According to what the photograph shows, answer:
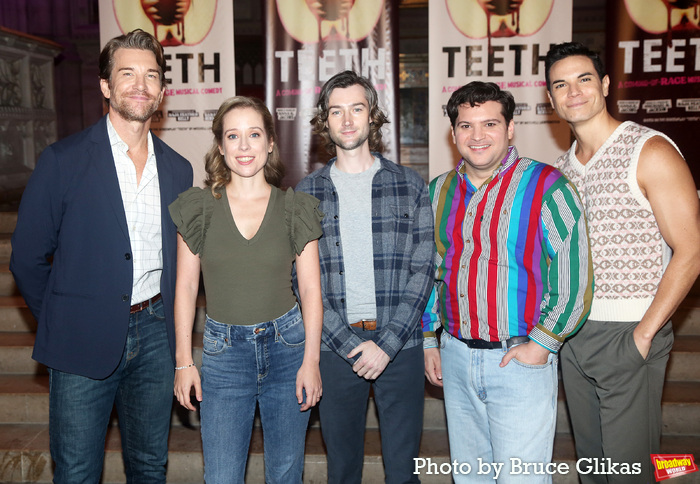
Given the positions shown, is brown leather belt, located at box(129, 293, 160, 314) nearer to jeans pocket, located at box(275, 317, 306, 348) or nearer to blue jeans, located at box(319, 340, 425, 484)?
jeans pocket, located at box(275, 317, 306, 348)

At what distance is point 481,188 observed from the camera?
207 centimetres

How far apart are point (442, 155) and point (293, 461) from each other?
3.48 m

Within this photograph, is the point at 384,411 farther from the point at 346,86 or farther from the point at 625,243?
the point at 346,86

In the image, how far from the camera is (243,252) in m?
Answer: 1.92

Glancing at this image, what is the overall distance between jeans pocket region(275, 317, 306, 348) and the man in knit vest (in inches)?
41.8

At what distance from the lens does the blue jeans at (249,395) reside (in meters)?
1.89

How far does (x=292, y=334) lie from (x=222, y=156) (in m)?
0.71

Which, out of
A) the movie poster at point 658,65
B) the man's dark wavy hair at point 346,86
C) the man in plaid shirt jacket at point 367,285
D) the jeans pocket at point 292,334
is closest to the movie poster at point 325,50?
the movie poster at point 658,65

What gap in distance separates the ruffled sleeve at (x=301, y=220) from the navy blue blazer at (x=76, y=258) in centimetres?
60

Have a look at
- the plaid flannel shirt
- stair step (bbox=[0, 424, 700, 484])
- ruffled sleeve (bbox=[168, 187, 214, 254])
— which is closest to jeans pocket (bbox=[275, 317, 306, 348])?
the plaid flannel shirt

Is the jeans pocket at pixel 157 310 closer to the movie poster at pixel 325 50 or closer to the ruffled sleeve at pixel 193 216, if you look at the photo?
the ruffled sleeve at pixel 193 216

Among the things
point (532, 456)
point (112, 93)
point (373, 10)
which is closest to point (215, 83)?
point (373, 10)

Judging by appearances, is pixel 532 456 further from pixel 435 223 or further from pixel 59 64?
pixel 59 64

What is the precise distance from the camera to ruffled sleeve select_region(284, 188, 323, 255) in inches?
77.7
